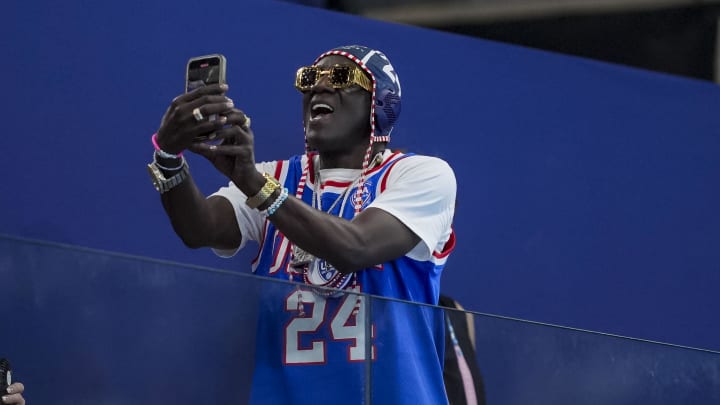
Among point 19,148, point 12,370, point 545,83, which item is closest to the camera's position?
point 12,370

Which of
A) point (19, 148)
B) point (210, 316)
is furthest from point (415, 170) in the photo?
point (19, 148)

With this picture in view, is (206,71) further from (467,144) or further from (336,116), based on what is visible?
(467,144)

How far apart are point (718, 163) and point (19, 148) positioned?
202 cm

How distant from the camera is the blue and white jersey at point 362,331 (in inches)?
75.4

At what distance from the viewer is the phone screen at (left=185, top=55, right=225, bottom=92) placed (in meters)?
2.22

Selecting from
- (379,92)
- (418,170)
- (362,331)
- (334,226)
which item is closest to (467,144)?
(379,92)

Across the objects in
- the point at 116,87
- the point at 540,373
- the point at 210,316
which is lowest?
Result: the point at 540,373

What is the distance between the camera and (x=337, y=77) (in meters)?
2.60

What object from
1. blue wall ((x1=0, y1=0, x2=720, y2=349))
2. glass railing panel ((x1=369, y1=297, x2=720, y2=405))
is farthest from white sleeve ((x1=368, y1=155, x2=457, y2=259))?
blue wall ((x1=0, y1=0, x2=720, y2=349))

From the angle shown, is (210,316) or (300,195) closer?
(210,316)

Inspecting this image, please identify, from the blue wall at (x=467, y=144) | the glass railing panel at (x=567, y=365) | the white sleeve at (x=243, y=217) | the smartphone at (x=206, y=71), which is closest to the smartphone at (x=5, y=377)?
the glass railing panel at (x=567, y=365)

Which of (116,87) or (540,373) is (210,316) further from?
(116,87)

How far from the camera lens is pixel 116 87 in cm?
302

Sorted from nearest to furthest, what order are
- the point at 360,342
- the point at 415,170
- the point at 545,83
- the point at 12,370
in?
1. the point at 12,370
2. the point at 360,342
3. the point at 415,170
4. the point at 545,83
